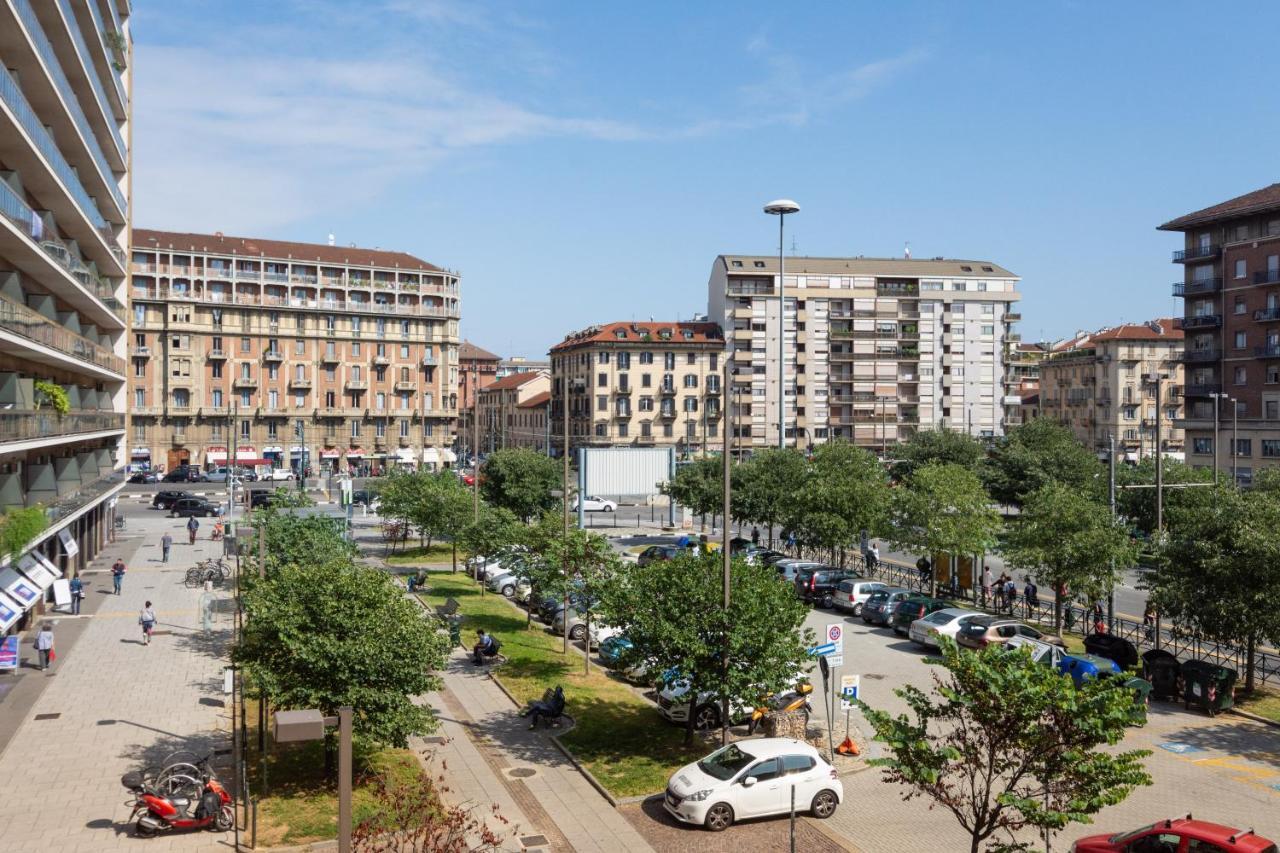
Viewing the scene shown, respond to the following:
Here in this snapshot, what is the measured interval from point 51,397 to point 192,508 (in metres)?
38.2

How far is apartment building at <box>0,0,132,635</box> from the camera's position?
87.7 feet

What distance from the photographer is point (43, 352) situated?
28.8m

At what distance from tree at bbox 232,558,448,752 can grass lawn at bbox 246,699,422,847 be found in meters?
1.34

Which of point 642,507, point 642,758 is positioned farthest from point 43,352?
point 642,507


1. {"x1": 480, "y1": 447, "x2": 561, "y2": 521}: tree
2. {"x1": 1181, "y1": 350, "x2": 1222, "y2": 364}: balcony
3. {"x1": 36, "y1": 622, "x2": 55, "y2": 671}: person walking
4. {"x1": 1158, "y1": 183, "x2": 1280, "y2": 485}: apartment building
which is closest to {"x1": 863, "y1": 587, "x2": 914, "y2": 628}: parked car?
{"x1": 480, "y1": 447, "x2": 561, "y2": 521}: tree

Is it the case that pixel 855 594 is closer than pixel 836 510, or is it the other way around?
pixel 855 594

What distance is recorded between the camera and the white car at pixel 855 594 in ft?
118

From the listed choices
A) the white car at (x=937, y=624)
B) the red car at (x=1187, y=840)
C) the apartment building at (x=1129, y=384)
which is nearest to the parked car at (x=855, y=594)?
the white car at (x=937, y=624)

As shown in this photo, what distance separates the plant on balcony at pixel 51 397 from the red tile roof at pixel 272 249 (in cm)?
6862

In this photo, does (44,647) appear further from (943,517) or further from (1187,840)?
(943,517)

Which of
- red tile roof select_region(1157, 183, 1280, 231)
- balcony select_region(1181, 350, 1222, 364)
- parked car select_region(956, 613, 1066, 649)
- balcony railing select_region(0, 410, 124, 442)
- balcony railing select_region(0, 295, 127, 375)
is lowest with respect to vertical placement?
parked car select_region(956, 613, 1066, 649)

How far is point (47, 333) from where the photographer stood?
2977 cm

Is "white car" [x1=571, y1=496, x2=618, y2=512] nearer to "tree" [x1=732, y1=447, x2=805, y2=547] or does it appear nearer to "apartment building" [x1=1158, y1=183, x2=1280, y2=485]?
"tree" [x1=732, y1=447, x2=805, y2=547]

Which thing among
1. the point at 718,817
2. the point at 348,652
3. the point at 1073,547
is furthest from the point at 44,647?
the point at 1073,547
